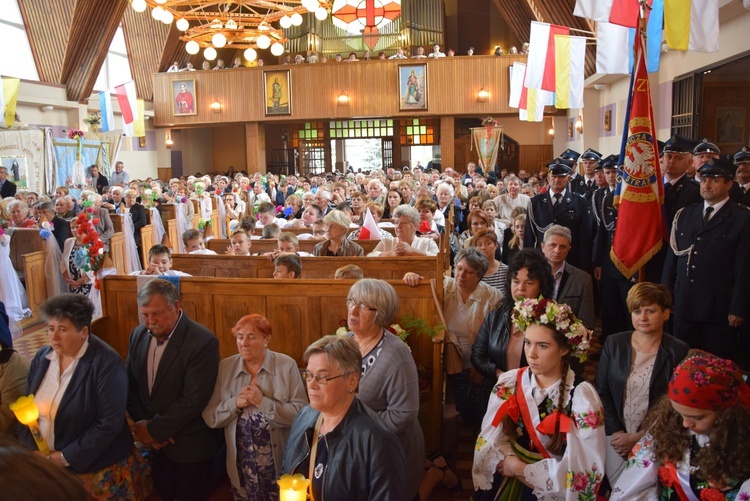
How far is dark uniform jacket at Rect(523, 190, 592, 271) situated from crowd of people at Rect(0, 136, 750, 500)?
0.87 meters

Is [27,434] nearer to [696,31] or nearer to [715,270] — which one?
[715,270]

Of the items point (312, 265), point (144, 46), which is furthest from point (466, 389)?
point (144, 46)

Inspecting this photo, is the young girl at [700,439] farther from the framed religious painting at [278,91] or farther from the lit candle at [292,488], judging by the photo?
the framed religious painting at [278,91]

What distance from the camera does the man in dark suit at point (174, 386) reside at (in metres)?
3.49

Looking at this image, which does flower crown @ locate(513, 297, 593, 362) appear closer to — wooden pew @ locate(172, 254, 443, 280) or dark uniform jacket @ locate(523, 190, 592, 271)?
wooden pew @ locate(172, 254, 443, 280)

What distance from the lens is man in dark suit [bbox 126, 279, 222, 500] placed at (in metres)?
3.49

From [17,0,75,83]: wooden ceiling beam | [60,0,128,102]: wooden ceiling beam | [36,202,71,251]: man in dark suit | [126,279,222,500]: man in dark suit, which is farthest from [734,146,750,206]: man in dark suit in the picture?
[17,0,75,83]: wooden ceiling beam

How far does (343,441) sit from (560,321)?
1062mm

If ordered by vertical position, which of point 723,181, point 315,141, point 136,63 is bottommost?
point 723,181

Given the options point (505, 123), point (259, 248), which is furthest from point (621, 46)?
point (505, 123)

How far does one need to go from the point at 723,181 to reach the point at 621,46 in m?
5.09

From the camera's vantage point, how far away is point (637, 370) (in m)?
3.26

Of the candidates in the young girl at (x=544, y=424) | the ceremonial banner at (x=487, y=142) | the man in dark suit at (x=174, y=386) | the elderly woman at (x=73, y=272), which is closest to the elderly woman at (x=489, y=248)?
the young girl at (x=544, y=424)

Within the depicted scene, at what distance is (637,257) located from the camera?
15.7ft
